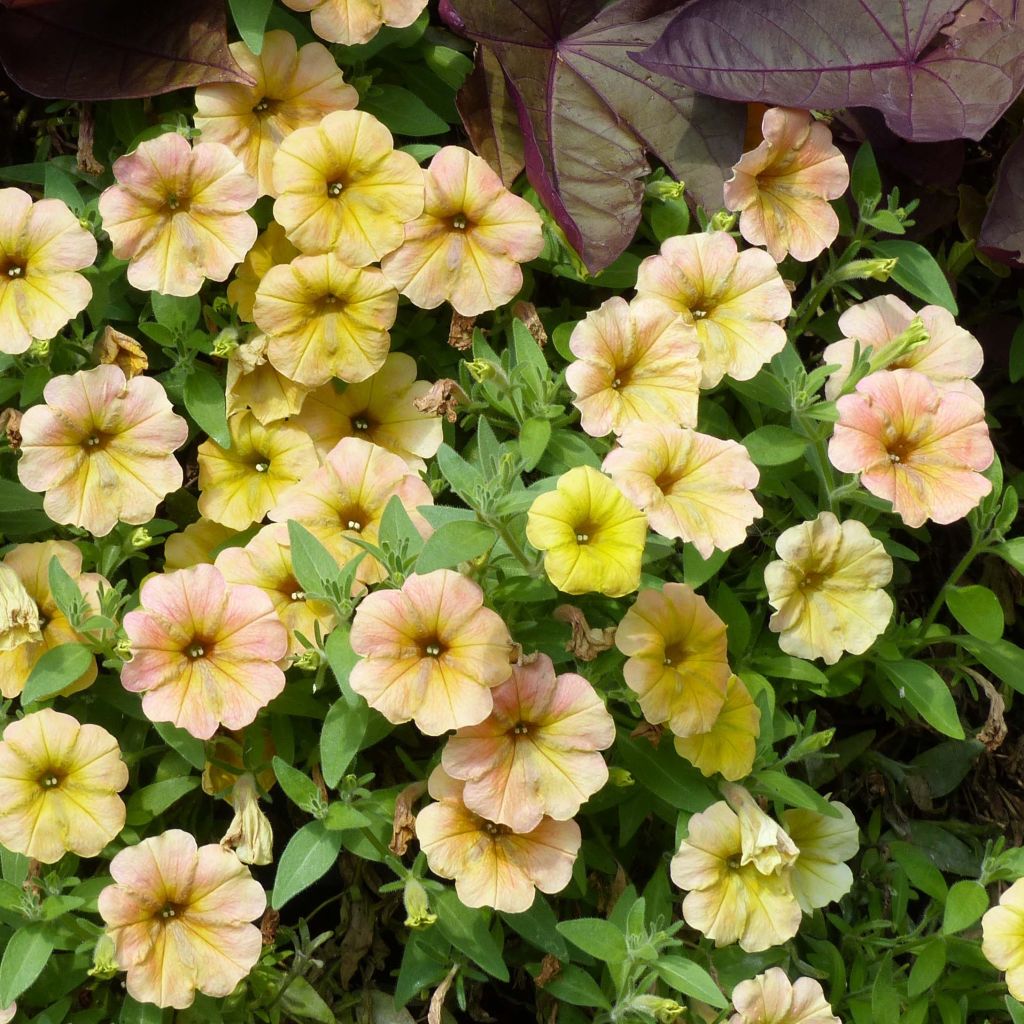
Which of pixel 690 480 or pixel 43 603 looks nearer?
pixel 690 480

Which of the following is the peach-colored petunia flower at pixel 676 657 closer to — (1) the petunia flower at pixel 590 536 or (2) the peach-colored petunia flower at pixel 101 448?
(1) the petunia flower at pixel 590 536

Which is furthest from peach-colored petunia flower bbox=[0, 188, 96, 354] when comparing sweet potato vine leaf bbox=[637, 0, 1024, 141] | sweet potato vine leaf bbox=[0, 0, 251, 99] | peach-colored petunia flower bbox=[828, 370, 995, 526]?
peach-colored petunia flower bbox=[828, 370, 995, 526]

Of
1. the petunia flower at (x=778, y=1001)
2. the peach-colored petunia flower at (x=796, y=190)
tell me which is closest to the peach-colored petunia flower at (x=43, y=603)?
the petunia flower at (x=778, y=1001)

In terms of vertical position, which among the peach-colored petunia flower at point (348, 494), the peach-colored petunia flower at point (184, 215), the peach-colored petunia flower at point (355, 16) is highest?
the peach-colored petunia flower at point (355, 16)

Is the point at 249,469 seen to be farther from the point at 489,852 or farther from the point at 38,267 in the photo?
the point at 489,852

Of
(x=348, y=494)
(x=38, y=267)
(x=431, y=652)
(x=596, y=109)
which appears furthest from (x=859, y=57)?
(x=38, y=267)
